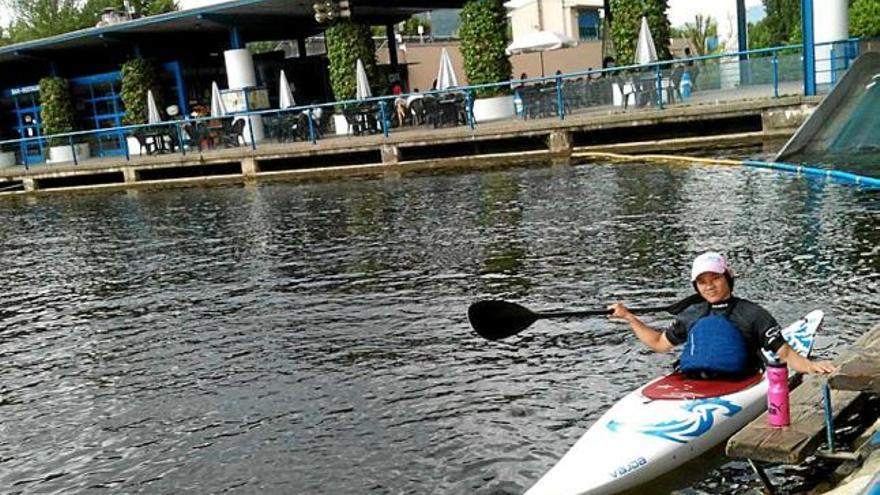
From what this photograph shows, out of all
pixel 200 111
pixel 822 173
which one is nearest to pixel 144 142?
pixel 200 111

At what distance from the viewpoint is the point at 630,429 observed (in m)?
5.26

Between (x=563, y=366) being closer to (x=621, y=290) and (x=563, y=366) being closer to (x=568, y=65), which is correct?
(x=621, y=290)

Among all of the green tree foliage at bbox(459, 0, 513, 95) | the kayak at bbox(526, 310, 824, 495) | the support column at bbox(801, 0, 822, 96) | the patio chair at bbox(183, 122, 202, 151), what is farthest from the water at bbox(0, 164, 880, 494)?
the patio chair at bbox(183, 122, 202, 151)

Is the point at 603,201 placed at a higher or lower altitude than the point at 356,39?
lower

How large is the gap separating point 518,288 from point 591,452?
15.5ft

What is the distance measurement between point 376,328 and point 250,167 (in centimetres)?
1661

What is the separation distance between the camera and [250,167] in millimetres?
24750

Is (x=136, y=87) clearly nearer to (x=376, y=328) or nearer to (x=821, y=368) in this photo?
(x=376, y=328)

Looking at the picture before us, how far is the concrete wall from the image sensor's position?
152 ft

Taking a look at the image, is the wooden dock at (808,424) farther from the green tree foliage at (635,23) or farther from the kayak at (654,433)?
the green tree foliage at (635,23)

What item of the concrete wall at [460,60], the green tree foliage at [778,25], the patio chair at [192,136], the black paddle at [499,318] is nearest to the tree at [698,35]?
the green tree foliage at [778,25]

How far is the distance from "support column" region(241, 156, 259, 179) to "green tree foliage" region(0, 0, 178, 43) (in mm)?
31513

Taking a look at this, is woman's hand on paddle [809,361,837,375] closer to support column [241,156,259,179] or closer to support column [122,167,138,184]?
support column [241,156,259,179]

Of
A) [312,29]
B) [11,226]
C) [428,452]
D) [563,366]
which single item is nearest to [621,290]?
[563,366]
